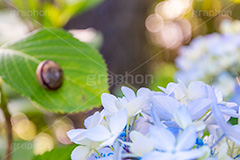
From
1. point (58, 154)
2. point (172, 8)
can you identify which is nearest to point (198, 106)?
point (58, 154)

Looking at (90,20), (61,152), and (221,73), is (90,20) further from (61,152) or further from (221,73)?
(61,152)

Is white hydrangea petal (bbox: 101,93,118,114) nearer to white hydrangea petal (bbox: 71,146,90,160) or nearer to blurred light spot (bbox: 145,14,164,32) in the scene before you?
white hydrangea petal (bbox: 71,146,90,160)

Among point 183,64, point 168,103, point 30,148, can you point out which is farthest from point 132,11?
point 168,103

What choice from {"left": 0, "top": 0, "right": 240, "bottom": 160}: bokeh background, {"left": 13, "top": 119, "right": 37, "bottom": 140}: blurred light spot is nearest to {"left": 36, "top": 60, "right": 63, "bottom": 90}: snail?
{"left": 13, "top": 119, "right": 37, "bottom": 140}: blurred light spot

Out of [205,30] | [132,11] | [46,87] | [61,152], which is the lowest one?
[61,152]

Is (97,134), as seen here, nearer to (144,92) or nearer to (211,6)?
(144,92)

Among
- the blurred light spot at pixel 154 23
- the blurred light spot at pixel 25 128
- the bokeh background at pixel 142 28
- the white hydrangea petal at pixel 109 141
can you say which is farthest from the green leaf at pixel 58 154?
the blurred light spot at pixel 154 23
